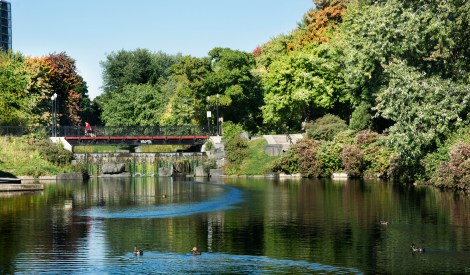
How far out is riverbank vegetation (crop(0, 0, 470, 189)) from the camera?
231 ft

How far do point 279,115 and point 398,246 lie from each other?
2433 inches

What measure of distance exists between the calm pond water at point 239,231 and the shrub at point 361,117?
695 inches

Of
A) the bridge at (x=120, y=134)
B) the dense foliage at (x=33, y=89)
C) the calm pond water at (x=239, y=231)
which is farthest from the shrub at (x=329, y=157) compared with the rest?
the dense foliage at (x=33, y=89)

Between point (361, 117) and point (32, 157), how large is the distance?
35.3 m

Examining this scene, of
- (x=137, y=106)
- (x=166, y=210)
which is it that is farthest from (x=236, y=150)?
(x=166, y=210)

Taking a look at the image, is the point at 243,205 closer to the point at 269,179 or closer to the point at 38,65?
the point at 269,179

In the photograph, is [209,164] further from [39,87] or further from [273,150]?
[39,87]

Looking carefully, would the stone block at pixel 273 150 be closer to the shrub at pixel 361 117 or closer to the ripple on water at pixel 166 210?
the shrub at pixel 361 117

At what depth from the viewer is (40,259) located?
3722 cm

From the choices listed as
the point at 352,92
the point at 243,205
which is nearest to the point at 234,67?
Result: the point at 352,92

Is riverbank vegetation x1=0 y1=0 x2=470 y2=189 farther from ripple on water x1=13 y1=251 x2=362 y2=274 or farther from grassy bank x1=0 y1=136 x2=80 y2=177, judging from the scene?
ripple on water x1=13 y1=251 x2=362 y2=274

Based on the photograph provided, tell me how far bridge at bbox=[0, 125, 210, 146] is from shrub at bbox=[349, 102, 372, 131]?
20327 mm

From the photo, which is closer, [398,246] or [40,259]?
[40,259]

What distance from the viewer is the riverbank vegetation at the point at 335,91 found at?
2776 inches
